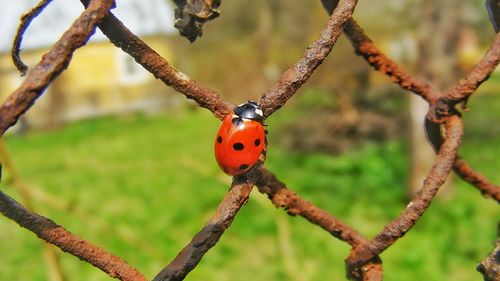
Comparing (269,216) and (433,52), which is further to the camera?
(433,52)

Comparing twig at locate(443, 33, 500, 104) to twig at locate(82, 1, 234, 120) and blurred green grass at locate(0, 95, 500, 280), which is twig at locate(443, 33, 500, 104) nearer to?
twig at locate(82, 1, 234, 120)

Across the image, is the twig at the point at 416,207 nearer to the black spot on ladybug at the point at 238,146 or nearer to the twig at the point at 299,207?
the twig at the point at 299,207

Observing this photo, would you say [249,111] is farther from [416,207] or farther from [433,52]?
[433,52]

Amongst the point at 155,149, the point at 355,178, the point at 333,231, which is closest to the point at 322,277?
the point at 355,178

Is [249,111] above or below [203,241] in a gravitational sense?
above

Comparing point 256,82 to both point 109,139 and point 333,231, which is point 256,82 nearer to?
point 109,139

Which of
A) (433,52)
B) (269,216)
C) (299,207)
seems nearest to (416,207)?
(299,207)
